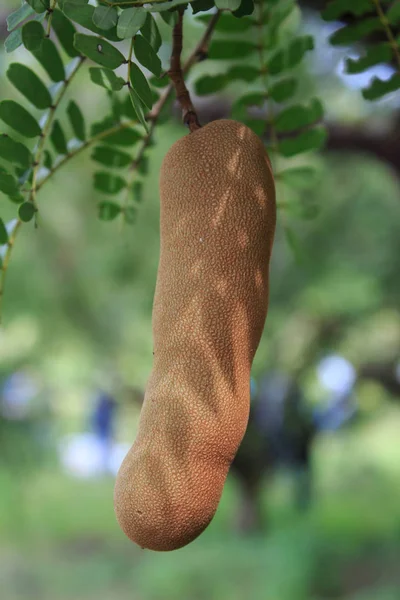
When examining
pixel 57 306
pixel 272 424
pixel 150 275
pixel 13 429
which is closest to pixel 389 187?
pixel 150 275

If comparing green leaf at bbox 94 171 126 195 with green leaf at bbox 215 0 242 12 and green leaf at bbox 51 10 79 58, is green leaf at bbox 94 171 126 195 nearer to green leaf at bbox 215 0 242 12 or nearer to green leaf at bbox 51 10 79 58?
green leaf at bbox 51 10 79 58

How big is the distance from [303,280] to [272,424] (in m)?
2.08

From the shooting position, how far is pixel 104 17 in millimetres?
354

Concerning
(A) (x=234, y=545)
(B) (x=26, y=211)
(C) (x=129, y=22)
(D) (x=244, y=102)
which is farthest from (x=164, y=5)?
(A) (x=234, y=545)

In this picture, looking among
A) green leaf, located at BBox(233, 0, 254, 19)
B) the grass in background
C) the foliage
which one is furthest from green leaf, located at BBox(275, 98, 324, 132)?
the grass in background

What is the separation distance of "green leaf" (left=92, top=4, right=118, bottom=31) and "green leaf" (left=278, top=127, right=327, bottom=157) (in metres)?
0.29

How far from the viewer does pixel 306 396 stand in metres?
5.78

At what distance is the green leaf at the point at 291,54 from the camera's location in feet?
1.84

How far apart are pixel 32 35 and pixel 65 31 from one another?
0.36 feet

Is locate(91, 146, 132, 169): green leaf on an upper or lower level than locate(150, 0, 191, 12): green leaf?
lower

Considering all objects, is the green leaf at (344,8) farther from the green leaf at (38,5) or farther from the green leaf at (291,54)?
the green leaf at (38,5)

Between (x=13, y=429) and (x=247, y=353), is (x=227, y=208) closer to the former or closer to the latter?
(x=247, y=353)

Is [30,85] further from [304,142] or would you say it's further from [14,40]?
[304,142]

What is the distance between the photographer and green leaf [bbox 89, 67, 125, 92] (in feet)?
1.21
